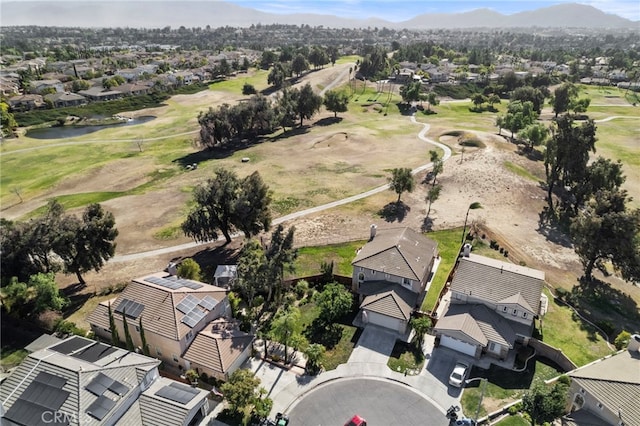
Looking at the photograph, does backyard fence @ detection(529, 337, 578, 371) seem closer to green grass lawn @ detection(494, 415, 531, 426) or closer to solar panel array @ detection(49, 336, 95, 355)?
green grass lawn @ detection(494, 415, 531, 426)

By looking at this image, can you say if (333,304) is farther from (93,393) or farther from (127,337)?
(93,393)

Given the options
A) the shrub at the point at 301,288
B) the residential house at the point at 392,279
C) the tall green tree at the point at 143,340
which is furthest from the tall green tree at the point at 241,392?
the shrub at the point at 301,288

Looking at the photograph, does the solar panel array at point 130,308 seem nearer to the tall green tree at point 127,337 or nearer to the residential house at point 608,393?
the tall green tree at point 127,337

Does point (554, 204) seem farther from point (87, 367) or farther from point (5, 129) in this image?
point (5, 129)

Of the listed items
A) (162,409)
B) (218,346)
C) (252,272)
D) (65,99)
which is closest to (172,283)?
(252,272)

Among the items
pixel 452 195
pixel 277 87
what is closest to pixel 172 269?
pixel 452 195
